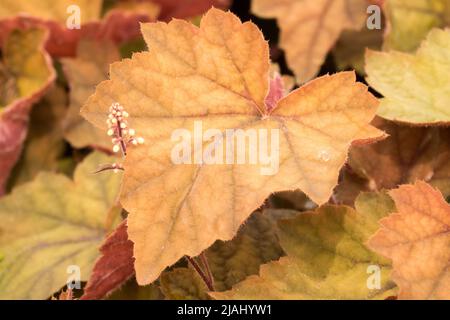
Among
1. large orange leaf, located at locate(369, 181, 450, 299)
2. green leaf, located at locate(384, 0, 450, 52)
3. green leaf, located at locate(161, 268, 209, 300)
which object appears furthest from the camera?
green leaf, located at locate(384, 0, 450, 52)

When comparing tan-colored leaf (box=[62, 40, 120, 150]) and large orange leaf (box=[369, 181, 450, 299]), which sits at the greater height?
large orange leaf (box=[369, 181, 450, 299])

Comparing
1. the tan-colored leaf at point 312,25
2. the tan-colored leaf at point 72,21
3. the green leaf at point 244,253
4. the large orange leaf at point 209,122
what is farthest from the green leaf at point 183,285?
the tan-colored leaf at point 72,21

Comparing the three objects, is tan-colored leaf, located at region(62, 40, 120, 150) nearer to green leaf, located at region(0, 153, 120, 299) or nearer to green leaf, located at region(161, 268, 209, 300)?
green leaf, located at region(0, 153, 120, 299)

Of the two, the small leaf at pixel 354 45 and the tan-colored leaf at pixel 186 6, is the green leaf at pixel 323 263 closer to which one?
the small leaf at pixel 354 45

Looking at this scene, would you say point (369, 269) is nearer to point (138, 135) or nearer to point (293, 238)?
point (293, 238)

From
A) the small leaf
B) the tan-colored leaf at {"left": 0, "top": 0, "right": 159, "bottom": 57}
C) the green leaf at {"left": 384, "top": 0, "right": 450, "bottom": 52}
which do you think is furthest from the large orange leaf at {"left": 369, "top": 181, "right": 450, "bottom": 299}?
the tan-colored leaf at {"left": 0, "top": 0, "right": 159, "bottom": 57}
